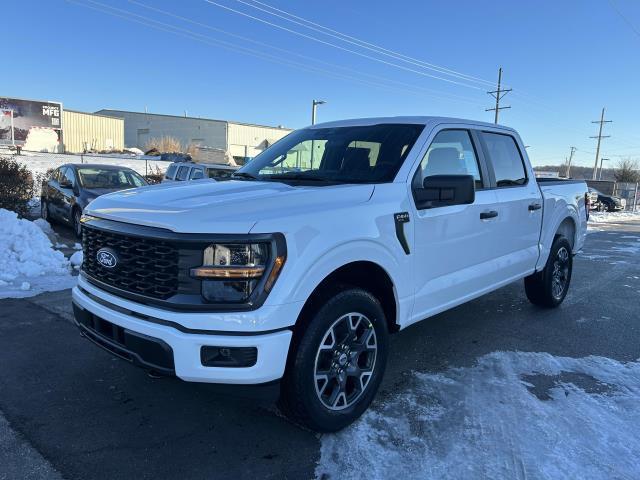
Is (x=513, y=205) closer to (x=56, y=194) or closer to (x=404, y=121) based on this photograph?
(x=404, y=121)

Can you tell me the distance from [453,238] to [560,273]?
113 inches

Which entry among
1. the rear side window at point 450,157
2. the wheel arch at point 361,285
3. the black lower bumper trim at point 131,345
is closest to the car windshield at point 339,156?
the rear side window at point 450,157

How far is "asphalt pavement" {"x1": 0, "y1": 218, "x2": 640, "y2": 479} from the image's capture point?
2.68 metres

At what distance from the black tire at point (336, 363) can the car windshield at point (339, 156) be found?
973 millimetres

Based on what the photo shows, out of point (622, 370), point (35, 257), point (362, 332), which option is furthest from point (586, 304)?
point (35, 257)

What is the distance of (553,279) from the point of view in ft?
18.7

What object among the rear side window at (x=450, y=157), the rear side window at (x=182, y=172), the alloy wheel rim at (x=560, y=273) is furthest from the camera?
the rear side window at (x=182, y=172)

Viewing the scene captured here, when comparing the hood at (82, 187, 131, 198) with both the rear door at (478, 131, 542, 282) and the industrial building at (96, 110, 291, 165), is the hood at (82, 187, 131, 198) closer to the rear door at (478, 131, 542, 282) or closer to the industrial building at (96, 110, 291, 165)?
the rear door at (478, 131, 542, 282)

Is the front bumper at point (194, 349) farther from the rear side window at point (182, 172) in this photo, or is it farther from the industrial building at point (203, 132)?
the industrial building at point (203, 132)

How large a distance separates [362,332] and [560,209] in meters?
3.62

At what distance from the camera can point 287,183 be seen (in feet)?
11.5

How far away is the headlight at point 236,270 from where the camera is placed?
2.47 metres

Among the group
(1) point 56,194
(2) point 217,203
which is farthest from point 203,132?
(2) point 217,203

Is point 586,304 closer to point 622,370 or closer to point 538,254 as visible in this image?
point 538,254
